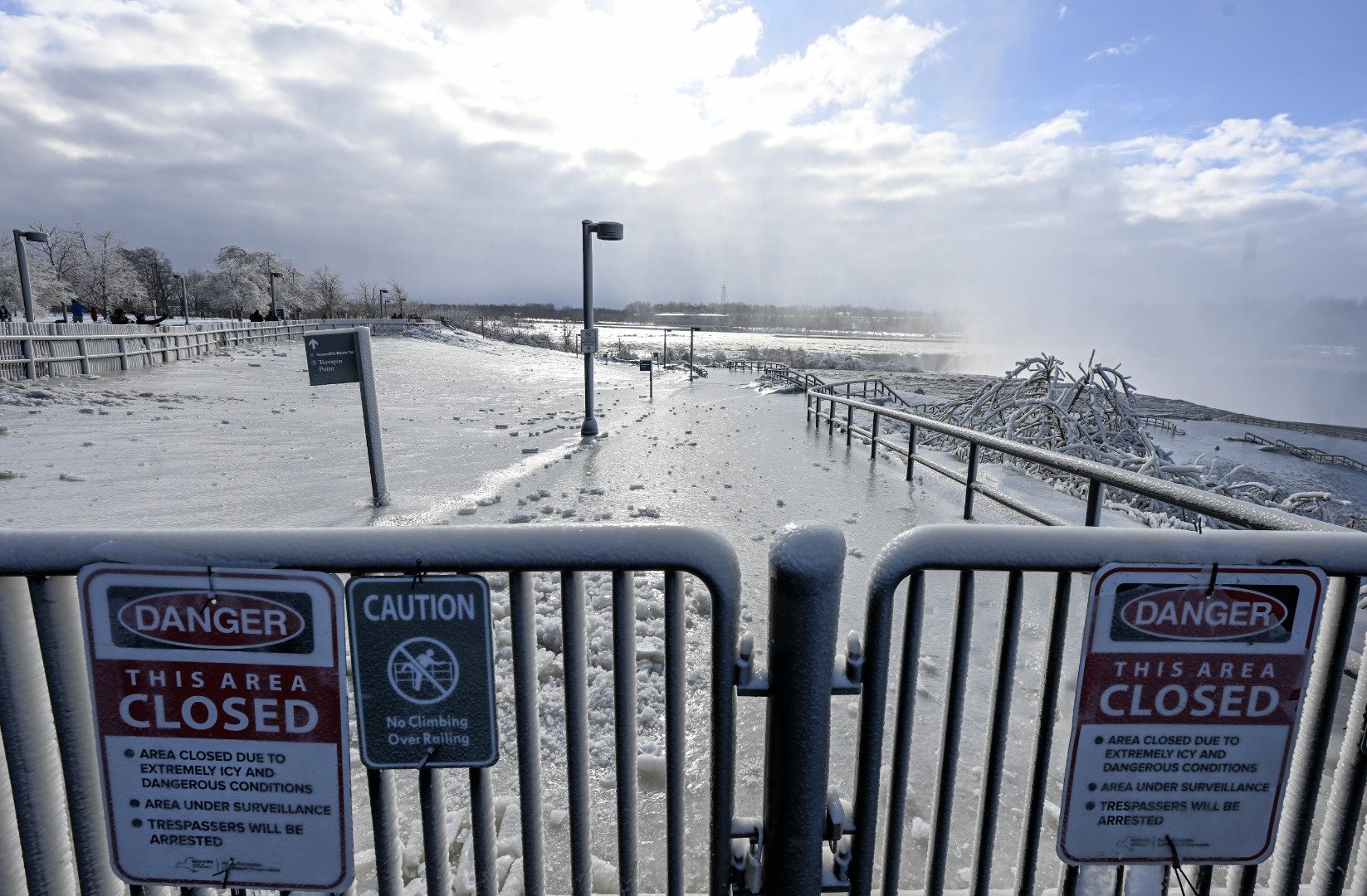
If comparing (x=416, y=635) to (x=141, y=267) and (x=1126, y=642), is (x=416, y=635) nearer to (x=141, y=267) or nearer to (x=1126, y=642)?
(x=1126, y=642)

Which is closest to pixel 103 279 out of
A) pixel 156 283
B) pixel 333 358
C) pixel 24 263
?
pixel 156 283

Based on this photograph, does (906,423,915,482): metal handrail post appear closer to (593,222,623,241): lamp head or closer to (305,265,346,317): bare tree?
(593,222,623,241): lamp head

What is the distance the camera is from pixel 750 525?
6.38 meters

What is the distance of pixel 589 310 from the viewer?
13422mm

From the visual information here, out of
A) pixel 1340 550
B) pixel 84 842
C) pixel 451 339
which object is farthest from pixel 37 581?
pixel 451 339

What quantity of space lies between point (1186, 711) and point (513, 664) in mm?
1536

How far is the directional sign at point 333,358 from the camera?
7492 mm

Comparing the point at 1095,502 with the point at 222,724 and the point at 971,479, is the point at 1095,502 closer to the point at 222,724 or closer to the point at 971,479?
the point at 971,479

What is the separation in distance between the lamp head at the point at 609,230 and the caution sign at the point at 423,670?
1201cm

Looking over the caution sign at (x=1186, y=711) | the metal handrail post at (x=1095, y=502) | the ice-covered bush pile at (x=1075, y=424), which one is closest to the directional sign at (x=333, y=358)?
the metal handrail post at (x=1095, y=502)

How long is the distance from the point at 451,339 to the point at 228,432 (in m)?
43.9

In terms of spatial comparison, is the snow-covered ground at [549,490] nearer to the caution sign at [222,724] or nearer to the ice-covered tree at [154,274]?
the caution sign at [222,724]

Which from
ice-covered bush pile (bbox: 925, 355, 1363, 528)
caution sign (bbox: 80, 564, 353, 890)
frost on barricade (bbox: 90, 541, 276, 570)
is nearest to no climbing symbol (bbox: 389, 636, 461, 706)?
caution sign (bbox: 80, 564, 353, 890)

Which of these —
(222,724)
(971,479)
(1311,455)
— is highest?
(222,724)
